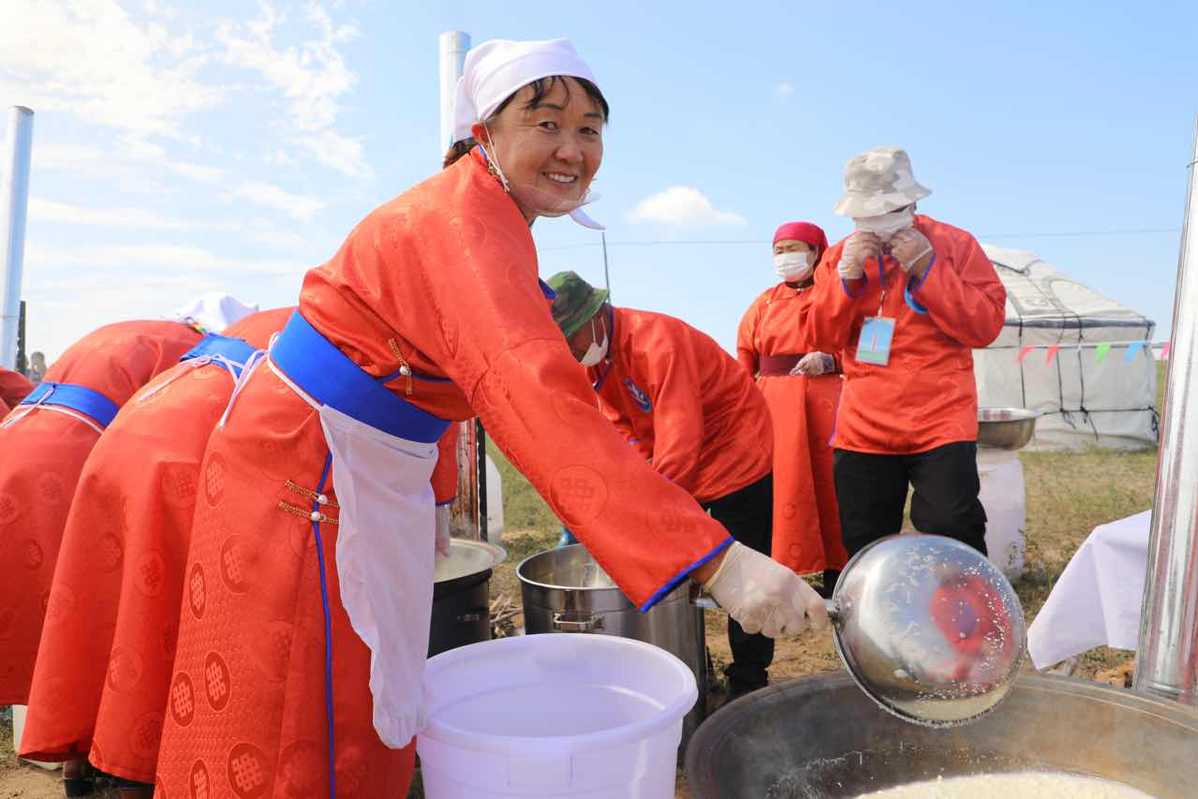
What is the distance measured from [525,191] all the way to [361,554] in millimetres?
626

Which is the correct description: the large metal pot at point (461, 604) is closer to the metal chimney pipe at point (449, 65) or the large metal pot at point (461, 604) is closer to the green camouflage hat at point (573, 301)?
the green camouflage hat at point (573, 301)

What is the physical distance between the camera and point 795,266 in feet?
14.0

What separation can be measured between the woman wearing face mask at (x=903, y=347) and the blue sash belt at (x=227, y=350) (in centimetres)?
209

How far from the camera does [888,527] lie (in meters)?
3.30

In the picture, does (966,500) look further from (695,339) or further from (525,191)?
(525,191)

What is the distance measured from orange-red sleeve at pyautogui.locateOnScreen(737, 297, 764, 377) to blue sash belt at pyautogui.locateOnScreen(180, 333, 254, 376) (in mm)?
2940

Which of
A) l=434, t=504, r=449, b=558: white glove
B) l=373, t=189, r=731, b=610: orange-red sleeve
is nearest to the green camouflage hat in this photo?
l=434, t=504, r=449, b=558: white glove

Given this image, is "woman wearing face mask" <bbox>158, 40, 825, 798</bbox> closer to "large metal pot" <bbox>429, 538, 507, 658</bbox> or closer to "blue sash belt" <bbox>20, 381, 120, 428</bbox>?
"large metal pot" <bbox>429, 538, 507, 658</bbox>

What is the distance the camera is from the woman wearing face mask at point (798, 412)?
4348 mm

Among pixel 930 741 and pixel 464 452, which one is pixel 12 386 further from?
pixel 930 741

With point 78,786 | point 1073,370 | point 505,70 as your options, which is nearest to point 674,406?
point 505,70

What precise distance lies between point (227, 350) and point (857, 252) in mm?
2187

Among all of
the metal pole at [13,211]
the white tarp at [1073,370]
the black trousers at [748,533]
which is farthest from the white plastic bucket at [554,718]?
the white tarp at [1073,370]

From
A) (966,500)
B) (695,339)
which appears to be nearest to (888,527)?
(966,500)
